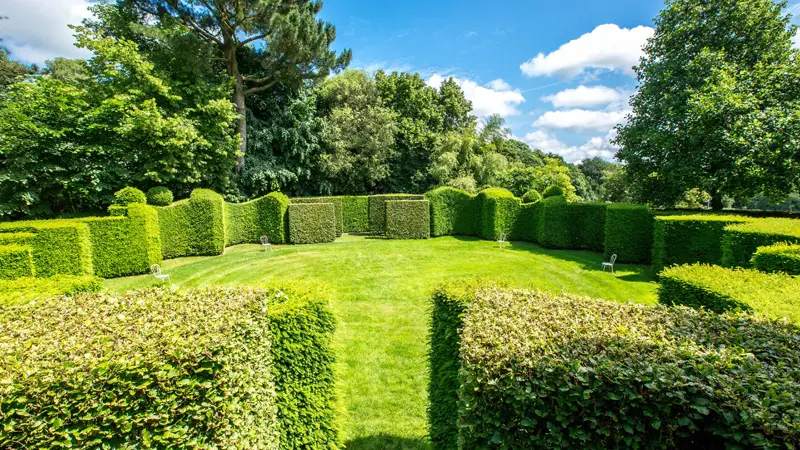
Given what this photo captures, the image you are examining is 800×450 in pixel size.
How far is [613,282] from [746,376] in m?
9.70

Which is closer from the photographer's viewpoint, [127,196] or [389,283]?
[389,283]

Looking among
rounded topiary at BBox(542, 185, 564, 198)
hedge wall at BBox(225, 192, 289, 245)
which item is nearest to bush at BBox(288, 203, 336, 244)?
hedge wall at BBox(225, 192, 289, 245)

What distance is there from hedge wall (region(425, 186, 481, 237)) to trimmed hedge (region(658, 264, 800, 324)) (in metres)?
13.2

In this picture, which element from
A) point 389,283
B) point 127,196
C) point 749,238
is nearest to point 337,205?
point 127,196

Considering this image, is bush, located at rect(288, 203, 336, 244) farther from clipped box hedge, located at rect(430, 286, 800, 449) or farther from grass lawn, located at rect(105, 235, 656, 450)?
clipped box hedge, located at rect(430, 286, 800, 449)

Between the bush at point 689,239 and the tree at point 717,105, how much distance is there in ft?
10.1

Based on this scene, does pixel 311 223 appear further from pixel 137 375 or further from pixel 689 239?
pixel 689 239

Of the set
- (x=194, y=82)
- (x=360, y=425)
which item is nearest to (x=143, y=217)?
(x=194, y=82)

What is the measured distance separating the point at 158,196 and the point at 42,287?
9.81 metres

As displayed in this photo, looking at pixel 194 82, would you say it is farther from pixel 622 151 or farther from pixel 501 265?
pixel 622 151

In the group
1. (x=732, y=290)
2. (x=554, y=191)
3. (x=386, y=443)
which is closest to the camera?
(x=732, y=290)

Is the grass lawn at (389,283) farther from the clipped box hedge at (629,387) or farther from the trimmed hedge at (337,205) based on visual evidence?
the clipped box hedge at (629,387)

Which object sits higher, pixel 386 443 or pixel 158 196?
pixel 158 196

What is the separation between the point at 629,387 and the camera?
2.06m
